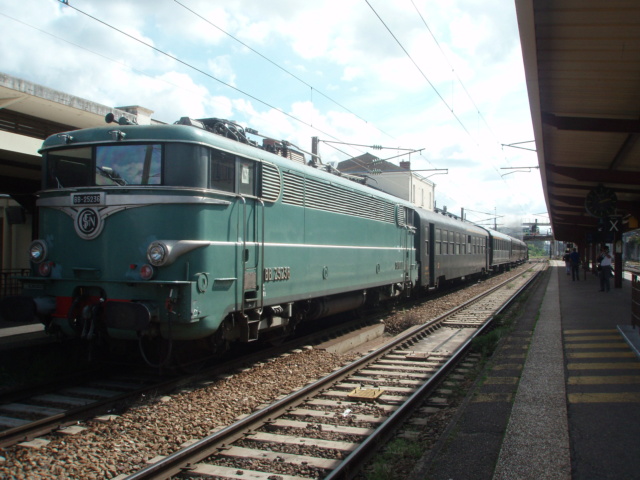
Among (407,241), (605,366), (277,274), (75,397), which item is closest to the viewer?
(75,397)

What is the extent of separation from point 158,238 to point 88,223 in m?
1.03

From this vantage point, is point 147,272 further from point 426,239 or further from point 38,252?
point 426,239

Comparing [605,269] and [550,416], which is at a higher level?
[605,269]

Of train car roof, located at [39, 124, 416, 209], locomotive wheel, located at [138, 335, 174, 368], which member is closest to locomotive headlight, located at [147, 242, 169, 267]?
locomotive wheel, located at [138, 335, 174, 368]

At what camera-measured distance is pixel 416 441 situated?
5719 mm

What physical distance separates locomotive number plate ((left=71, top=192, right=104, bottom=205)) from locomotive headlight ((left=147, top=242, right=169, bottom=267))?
1.01 meters

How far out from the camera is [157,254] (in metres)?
6.68

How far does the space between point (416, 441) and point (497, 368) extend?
3.18 m

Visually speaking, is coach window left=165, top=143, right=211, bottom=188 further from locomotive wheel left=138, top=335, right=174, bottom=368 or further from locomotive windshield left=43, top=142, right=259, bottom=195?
locomotive wheel left=138, top=335, right=174, bottom=368

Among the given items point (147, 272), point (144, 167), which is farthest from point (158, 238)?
point (144, 167)

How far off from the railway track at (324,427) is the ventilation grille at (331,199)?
9.09 ft

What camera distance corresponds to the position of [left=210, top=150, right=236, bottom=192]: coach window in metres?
7.29

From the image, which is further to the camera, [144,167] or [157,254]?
[144,167]

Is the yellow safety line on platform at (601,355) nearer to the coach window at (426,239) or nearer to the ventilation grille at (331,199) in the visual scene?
the ventilation grille at (331,199)
